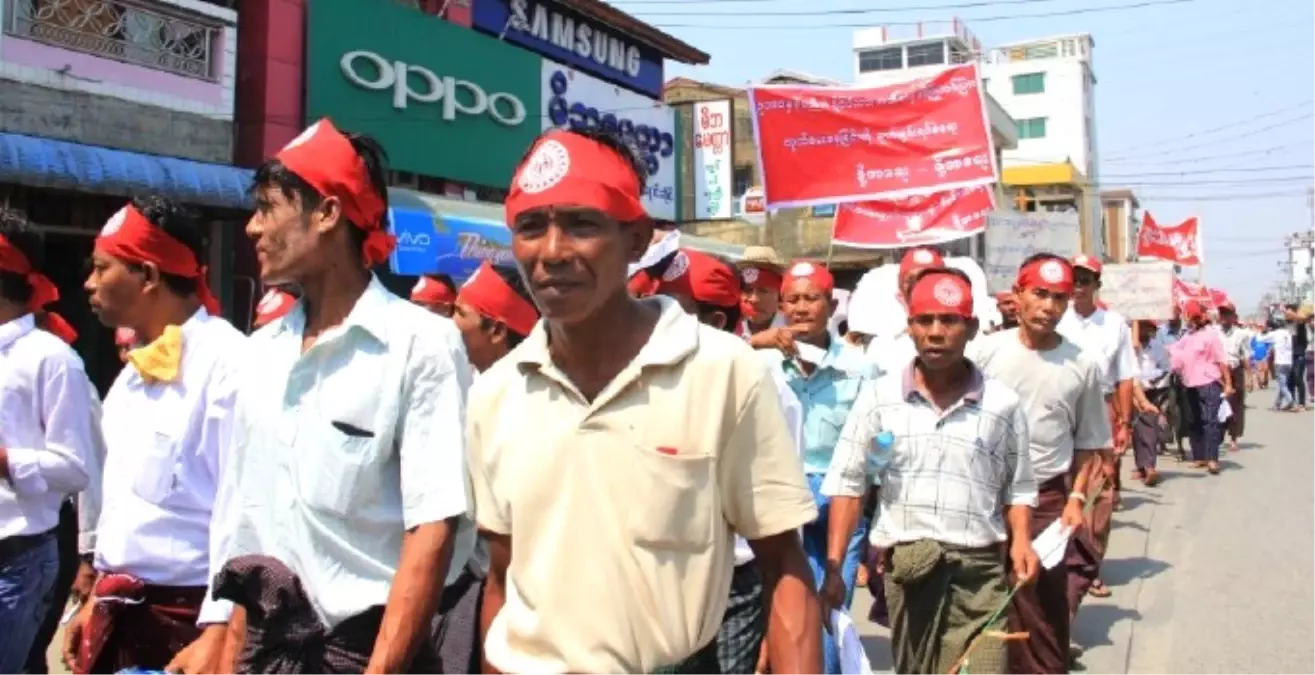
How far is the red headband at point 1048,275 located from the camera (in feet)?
17.9

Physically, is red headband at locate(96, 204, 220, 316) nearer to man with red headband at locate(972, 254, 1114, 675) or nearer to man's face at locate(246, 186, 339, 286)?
man's face at locate(246, 186, 339, 286)

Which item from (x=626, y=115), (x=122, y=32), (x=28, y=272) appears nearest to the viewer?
(x=28, y=272)

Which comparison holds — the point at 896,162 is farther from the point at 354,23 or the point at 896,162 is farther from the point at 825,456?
the point at 354,23

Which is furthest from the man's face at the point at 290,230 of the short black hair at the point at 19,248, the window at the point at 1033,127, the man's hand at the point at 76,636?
the window at the point at 1033,127

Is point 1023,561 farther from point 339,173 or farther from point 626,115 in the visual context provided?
point 626,115

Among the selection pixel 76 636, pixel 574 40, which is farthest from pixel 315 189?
pixel 574 40

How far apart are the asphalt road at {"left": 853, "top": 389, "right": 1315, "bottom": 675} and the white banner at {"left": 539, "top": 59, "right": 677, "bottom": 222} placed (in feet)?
26.2

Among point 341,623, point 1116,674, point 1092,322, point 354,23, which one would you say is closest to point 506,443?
point 341,623

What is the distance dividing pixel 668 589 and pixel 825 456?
3320 mm

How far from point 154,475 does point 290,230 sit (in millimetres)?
988

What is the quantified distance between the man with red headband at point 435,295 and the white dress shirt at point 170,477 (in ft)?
10.2

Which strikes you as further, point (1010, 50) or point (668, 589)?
point (1010, 50)

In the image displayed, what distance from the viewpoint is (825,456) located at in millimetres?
5152

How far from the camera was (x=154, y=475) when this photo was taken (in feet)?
10.1
